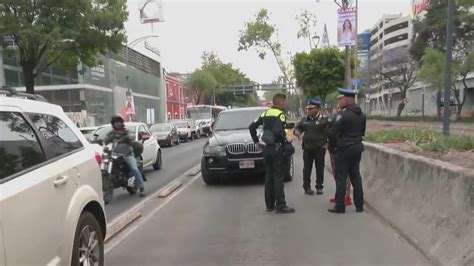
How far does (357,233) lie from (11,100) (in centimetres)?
447

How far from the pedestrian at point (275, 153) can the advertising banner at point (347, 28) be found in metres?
9.07

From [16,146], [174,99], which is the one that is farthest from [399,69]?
[16,146]

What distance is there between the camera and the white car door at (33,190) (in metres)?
3.12

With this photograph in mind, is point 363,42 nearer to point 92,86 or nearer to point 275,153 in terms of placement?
point 275,153

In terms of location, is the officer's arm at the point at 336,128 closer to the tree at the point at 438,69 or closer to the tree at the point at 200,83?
the tree at the point at 438,69

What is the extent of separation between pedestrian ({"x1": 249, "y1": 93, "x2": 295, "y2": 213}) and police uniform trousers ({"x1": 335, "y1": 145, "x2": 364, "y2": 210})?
31.1 inches

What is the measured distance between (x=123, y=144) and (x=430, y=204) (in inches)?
247

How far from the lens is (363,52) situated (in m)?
25.2

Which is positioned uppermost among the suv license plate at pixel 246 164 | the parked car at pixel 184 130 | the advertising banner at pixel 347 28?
the advertising banner at pixel 347 28

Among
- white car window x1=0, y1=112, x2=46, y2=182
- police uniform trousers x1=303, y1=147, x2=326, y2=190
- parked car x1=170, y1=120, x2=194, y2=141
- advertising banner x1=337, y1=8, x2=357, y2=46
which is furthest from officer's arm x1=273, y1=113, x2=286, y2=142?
parked car x1=170, y1=120, x2=194, y2=141

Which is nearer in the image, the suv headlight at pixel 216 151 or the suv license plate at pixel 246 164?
the suv license plate at pixel 246 164

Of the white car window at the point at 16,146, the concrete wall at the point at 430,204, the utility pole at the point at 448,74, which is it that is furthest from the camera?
the utility pole at the point at 448,74

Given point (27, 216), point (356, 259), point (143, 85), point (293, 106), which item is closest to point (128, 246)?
point (356, 259)

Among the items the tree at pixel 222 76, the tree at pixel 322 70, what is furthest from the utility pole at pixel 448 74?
the tree at pixel 222 76
